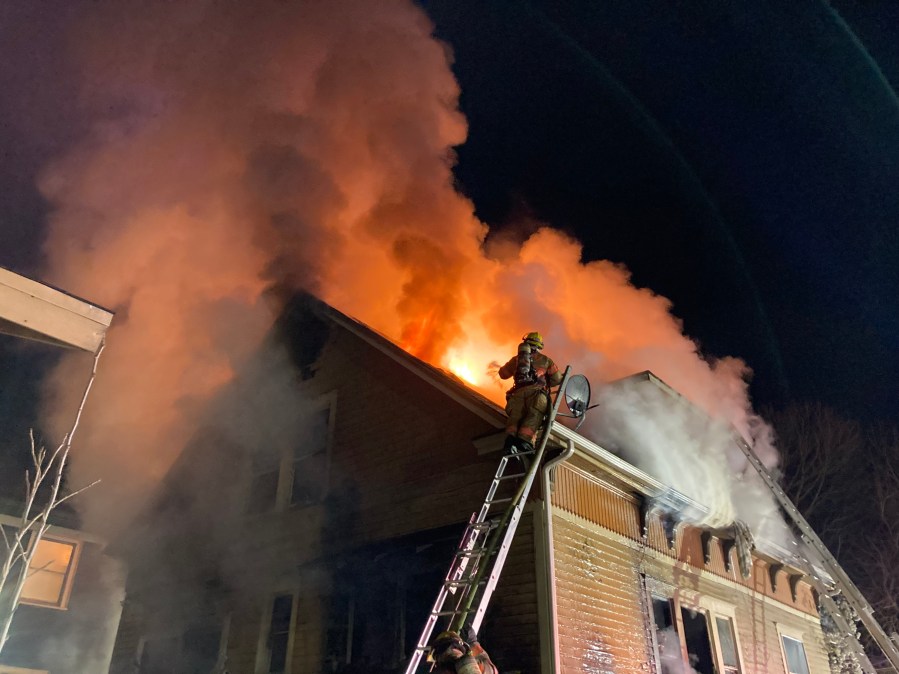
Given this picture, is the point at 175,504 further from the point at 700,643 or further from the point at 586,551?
the point at 700,643

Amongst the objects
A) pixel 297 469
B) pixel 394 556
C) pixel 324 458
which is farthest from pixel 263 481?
pixel 394 556

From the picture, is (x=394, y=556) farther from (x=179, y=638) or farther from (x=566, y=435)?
(x=179, y=638)

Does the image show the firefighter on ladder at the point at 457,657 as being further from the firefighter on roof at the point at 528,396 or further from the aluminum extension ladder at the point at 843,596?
the aluminum extension ladder at the point at 843,596

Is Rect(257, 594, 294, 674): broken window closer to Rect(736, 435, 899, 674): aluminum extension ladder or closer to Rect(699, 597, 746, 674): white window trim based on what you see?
Rect(699, 597, 746, 674): white window trim

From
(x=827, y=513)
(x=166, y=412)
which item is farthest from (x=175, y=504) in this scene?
(x=827, y=513)

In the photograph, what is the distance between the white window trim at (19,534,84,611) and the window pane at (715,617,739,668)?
38.7 feet

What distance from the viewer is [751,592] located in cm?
1150

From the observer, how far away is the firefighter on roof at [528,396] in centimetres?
716

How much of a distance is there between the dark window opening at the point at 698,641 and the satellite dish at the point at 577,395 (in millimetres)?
3997

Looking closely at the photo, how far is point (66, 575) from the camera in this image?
1368 centimetres

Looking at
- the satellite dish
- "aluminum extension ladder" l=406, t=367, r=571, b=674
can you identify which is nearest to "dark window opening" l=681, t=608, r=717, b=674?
the satellite dish

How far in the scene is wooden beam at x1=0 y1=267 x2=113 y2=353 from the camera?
4367 mm

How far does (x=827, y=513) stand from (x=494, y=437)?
18.6 m

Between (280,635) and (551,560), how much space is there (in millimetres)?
4554
